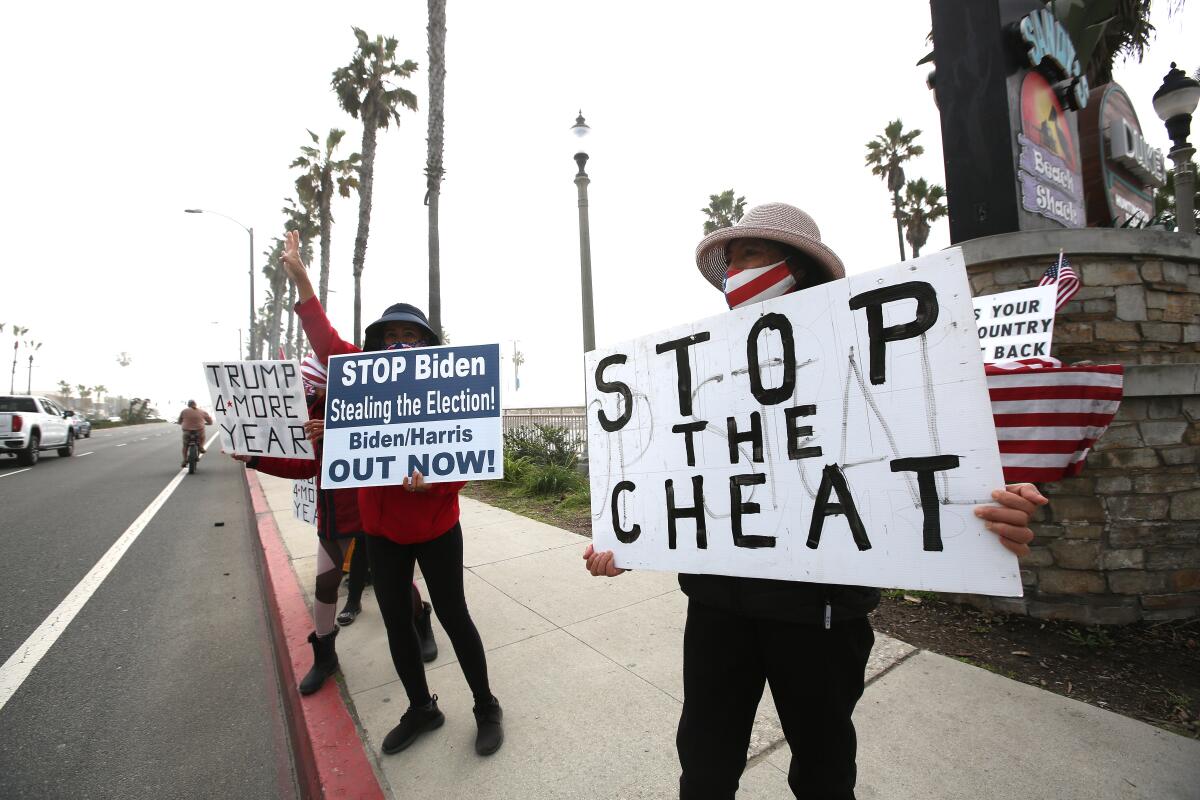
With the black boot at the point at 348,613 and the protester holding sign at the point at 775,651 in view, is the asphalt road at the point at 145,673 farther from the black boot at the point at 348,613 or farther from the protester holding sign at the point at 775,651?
the protester holding sign at the point at 775,651

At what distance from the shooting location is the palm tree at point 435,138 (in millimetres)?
11172

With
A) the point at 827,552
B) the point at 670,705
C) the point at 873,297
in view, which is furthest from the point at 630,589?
the point at 873,297

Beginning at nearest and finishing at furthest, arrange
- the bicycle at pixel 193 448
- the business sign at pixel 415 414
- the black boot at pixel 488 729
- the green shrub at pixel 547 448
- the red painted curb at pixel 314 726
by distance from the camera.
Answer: the red painted curb at pixel 314 726
the black boot at pixel 488 729
the business sign at pixel 415 414
the green shrub at pixel 547 448
the bicycle at pixel 193 448

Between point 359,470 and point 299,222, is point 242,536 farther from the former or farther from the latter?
point 299,222

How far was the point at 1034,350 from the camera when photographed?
3.19 m

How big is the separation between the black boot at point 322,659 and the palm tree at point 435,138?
29.1ft

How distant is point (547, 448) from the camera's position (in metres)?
10.7

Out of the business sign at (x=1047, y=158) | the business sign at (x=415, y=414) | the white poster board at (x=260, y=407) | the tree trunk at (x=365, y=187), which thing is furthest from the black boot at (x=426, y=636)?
A: the tree trunk at (x=365, y=187)

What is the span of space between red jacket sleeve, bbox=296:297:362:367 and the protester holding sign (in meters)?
2.21

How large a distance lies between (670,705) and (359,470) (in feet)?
6.31

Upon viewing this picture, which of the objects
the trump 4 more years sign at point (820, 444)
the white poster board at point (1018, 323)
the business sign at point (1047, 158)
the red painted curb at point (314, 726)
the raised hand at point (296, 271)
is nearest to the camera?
the trump 4 more years sign at point (820, 444)

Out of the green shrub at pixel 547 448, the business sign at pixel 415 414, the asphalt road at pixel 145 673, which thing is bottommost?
the asphalt road at pixel 145 673

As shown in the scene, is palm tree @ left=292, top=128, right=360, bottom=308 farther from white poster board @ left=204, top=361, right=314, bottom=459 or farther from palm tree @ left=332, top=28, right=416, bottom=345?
white poster board @ left=204, top=361, right=314, bottom=459

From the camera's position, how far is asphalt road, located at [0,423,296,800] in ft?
8.68
